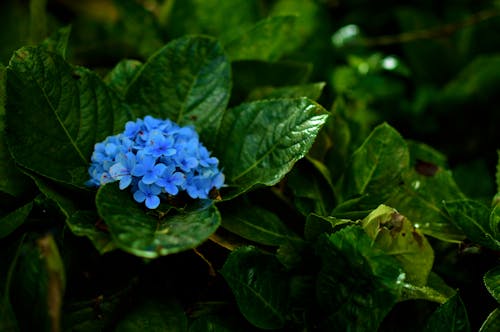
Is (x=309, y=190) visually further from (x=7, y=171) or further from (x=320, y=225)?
(x=7, y=171)

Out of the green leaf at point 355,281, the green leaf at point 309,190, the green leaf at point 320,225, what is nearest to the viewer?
the green leaf at point 355,281

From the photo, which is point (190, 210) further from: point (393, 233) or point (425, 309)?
point (425, 309)

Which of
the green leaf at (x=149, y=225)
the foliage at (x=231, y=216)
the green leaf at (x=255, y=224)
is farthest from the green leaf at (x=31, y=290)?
the green leaf at (x=255, y=224)

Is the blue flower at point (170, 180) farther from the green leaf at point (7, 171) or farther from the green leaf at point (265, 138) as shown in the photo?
the green leaf at point (7, 171)

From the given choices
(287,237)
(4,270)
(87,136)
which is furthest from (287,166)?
(4,270)

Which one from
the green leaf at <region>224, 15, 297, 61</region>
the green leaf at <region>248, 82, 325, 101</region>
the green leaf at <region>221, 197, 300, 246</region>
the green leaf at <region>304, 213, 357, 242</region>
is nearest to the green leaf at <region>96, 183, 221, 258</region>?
the green leaf at <region>221, 197, 300, 246</region>
